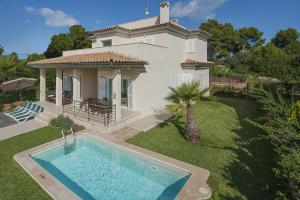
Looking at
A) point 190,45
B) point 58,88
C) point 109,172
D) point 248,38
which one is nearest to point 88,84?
point 58,88

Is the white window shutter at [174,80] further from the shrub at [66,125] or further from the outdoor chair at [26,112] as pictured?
→ the outdoor chair at [26,112]

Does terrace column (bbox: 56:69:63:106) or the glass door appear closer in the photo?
the glass door

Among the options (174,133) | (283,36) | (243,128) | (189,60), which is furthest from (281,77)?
(283,36)

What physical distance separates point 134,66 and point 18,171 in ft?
37.6

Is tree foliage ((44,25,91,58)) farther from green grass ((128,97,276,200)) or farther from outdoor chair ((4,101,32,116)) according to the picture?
green grass ((128,97,276,200))

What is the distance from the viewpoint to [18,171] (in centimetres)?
1031

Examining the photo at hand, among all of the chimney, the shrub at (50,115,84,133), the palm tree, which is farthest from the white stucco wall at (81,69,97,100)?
the palm tree

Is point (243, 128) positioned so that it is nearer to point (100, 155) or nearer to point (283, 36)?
point (100, 155)

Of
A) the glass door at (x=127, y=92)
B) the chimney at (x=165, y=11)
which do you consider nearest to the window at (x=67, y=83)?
the glass door at (x=127, y=92)

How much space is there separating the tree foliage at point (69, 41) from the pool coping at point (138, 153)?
4696cm

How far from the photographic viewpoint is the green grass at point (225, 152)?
9141 mm

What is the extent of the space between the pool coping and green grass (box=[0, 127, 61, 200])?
250mm

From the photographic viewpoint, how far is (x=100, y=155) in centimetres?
1297

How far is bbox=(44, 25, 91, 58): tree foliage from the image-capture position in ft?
179
